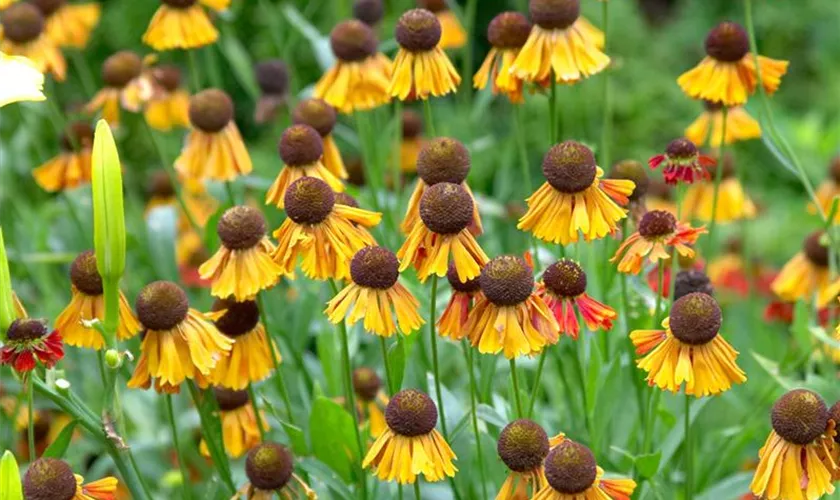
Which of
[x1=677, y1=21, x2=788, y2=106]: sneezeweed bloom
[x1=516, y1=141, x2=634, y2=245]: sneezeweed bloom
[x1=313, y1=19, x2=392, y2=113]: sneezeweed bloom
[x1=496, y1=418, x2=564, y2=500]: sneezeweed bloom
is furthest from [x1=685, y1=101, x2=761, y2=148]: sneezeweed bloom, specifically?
[x1=496, y1=418, x2=564, y2=500]: sneezeweed bloom

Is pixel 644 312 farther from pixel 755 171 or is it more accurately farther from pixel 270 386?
pixel 755 171

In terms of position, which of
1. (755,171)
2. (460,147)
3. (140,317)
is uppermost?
(460,147)

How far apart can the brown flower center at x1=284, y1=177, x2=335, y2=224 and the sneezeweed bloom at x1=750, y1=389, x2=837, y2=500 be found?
0.52 m

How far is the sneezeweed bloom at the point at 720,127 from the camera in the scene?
192cm

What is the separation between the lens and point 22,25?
2.10 meters

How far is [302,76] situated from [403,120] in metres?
1.34

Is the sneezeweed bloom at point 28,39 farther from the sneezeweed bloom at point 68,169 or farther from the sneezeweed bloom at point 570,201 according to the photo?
the sneezeweed bloom at point 570,201

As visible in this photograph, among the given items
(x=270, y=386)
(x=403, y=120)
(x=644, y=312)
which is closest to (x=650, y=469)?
(x=644, y=312)

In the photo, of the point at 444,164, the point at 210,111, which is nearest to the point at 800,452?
the point at 444,164

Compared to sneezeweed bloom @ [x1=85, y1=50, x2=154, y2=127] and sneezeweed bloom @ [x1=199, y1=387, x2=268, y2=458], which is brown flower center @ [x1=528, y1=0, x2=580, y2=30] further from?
sneezeweed bloom @ [x1=85, y1=50, x2=154, y2=127]

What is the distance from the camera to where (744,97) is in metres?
1.65

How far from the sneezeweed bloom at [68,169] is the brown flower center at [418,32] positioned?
31.8 inches

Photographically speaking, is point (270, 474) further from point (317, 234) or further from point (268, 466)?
point (317, 234)

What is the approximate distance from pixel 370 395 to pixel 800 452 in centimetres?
73
